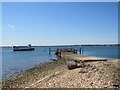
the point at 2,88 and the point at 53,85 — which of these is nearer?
the point at 53,85

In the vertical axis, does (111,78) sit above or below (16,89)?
above

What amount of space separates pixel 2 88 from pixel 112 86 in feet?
36.6

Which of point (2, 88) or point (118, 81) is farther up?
point (118, 81)

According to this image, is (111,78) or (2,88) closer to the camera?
(111,78)

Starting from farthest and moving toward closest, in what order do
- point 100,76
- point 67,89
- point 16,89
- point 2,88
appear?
point 2,88, point 16,89, point 100,76, point 67,89

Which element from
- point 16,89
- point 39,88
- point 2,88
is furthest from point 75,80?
point 2,88

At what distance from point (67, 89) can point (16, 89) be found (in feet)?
21.3

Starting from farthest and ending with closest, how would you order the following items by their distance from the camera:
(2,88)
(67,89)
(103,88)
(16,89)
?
(2,88)
(16,89)
(67,89)
(103,88)

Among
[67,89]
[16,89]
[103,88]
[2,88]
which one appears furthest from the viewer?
[2,88]

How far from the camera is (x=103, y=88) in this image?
15.7 m

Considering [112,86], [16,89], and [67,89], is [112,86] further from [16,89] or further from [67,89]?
[16,89]

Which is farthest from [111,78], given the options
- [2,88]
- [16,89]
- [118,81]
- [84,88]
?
[2,88]

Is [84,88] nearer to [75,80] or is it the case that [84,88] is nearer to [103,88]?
[103,88]

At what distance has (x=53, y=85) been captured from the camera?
18703mm
